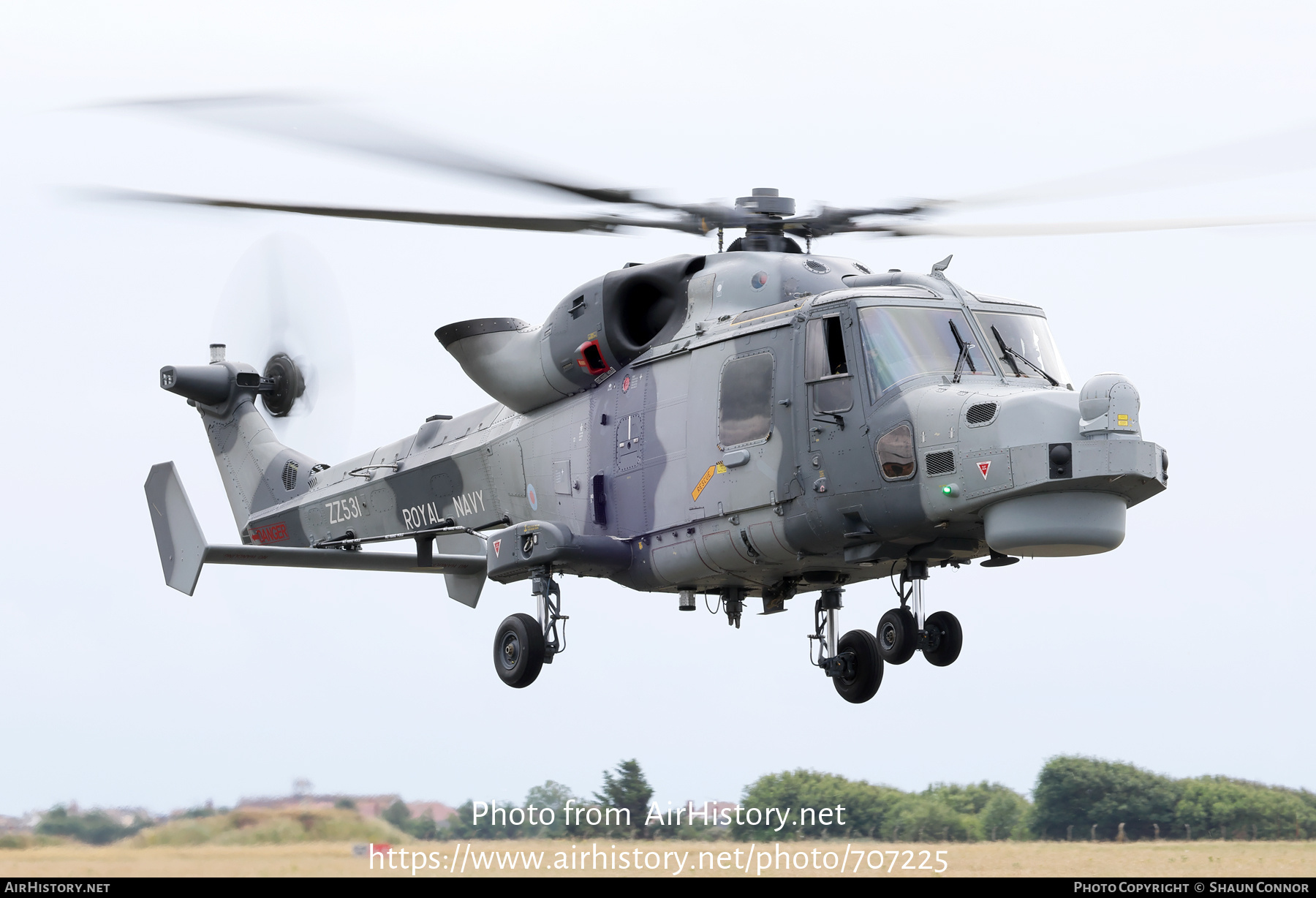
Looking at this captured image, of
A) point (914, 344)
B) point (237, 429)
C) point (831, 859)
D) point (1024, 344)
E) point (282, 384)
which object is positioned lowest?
point (831, 859)

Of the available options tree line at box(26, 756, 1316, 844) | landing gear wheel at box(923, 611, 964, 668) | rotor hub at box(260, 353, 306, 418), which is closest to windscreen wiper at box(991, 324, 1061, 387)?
landing gear wheel at box(923, 611, 964, 668)

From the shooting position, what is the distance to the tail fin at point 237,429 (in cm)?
1909

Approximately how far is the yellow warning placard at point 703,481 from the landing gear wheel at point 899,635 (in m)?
1.92

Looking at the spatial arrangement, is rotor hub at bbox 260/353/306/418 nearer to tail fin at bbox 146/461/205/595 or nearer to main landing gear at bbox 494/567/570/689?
tail fin at bbox 146/461/205/595

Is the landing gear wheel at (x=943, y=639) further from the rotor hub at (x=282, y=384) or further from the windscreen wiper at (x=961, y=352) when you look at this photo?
the rotor hub at (x=282, y=384)

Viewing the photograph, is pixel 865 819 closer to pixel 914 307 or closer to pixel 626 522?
pixel 626 522

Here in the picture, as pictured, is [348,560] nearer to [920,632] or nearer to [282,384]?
[282,384]

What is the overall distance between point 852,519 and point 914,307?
1727 millimetres

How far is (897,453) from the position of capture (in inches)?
467

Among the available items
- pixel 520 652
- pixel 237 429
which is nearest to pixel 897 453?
pixel 520 652

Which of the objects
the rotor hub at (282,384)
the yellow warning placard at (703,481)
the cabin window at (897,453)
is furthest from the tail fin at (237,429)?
the cabin window at (897,453)

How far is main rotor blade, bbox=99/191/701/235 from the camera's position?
45.1 feet

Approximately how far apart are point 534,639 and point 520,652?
0.56 feet
